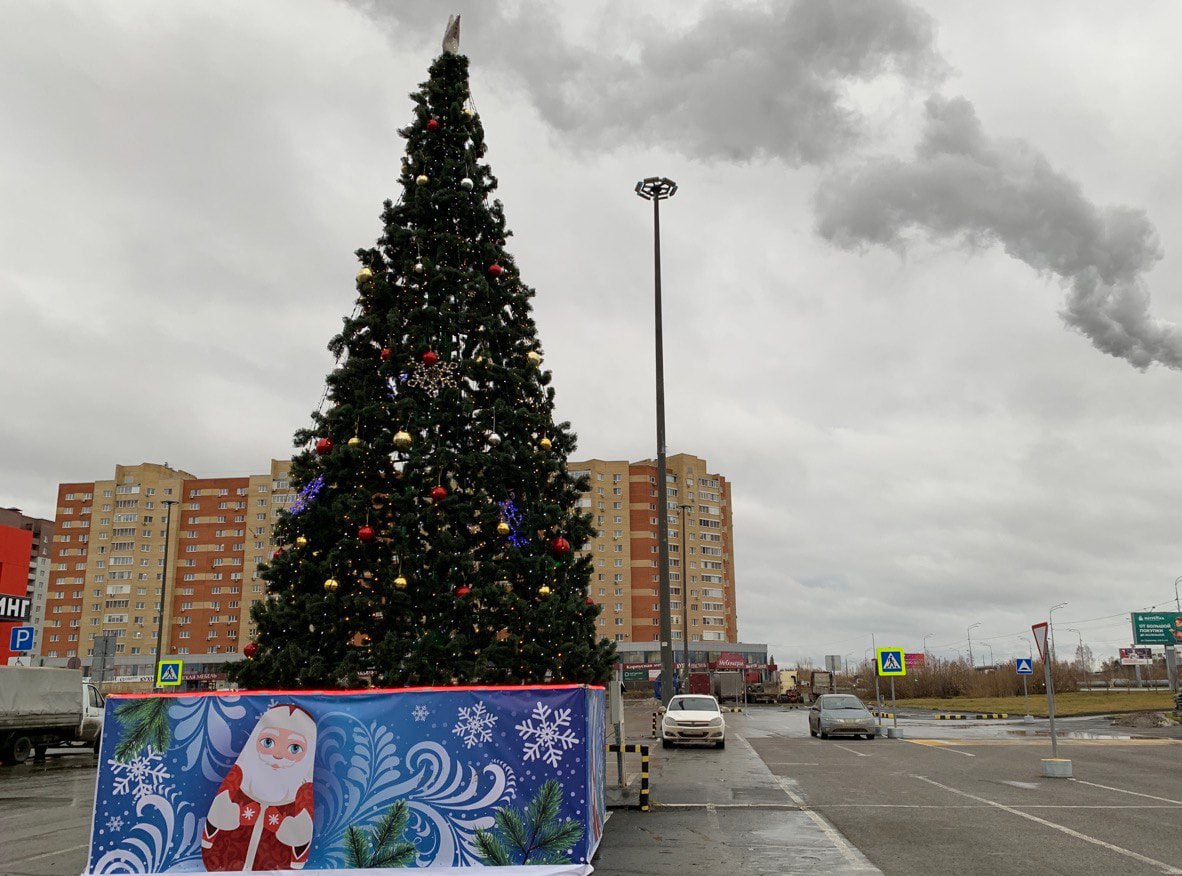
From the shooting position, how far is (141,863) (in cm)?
805

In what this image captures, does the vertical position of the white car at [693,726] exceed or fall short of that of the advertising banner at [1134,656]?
it falls short

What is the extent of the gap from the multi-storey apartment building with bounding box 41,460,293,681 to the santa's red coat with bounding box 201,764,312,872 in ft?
351

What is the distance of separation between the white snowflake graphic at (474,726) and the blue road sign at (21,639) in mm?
26609

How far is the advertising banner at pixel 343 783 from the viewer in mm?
8078

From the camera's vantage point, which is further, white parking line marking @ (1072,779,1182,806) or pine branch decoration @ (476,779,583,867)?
white parking line marking @ (1072,779,1182,806)

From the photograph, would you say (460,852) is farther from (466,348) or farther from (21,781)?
(21,781)

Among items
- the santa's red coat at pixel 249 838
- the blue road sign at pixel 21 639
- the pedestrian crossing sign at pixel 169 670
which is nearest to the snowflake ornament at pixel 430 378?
the santa's red coat at pixel 249 838

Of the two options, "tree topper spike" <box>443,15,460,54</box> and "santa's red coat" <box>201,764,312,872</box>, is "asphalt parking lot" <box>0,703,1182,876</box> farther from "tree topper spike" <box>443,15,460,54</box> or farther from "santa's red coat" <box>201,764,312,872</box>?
"tree topper spike" <box>443,15,460,54</box>

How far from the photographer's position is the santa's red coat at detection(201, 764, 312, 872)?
8.02 metres

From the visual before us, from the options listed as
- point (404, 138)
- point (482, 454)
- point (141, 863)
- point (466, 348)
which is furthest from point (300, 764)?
point (404, 138)

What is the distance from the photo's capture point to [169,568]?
112 meters

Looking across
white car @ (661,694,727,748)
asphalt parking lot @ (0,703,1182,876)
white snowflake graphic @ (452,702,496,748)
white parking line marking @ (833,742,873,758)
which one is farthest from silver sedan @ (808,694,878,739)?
white snowflake graphic @ (452,702,496,748)

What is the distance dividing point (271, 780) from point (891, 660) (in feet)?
84.9

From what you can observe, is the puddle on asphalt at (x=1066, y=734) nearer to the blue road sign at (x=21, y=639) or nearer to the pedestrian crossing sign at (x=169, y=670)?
the pedestrian crossing sign at (x=169, y=670)
